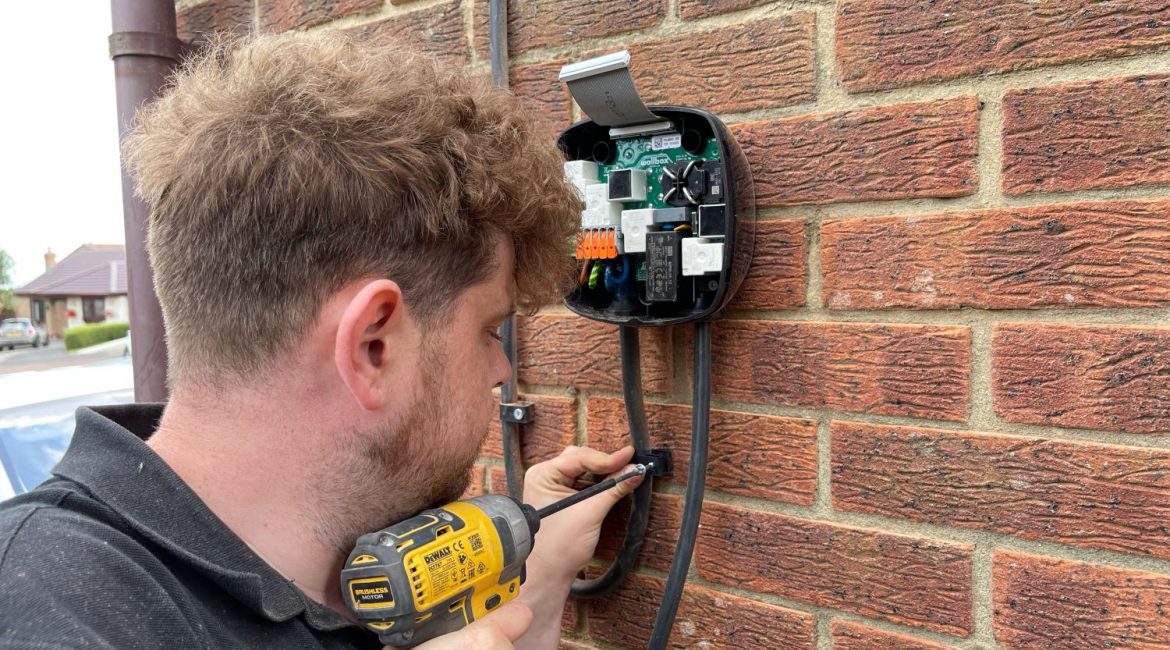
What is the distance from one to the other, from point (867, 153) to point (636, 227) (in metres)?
0.29

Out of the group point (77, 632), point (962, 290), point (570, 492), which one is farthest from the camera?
point (570, 492)

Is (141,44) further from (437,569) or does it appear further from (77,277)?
(77,277)

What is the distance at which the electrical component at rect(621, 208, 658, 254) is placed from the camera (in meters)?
0.95

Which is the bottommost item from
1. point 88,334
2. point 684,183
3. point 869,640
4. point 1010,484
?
point 88,334

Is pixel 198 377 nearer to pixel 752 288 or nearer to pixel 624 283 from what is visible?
pixel 624 283

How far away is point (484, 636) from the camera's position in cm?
80

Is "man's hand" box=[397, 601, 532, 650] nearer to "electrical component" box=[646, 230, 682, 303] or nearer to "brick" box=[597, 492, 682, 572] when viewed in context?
"brick" box=[597, 492, 682, 572]

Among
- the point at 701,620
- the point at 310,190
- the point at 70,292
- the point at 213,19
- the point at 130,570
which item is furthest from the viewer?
the point at 70,292

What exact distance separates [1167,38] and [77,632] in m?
1.10

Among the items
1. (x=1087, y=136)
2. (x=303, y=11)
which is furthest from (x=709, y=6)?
(x=303, y=11)

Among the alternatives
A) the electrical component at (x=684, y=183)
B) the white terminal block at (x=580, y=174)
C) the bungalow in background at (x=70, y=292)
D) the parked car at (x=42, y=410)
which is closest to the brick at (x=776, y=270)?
the electrical component at (x=684, y=183)

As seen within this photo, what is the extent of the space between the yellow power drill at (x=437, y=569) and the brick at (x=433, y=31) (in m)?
0.72

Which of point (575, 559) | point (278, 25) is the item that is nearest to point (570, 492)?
point (575, 559)

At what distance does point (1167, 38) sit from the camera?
744mm
